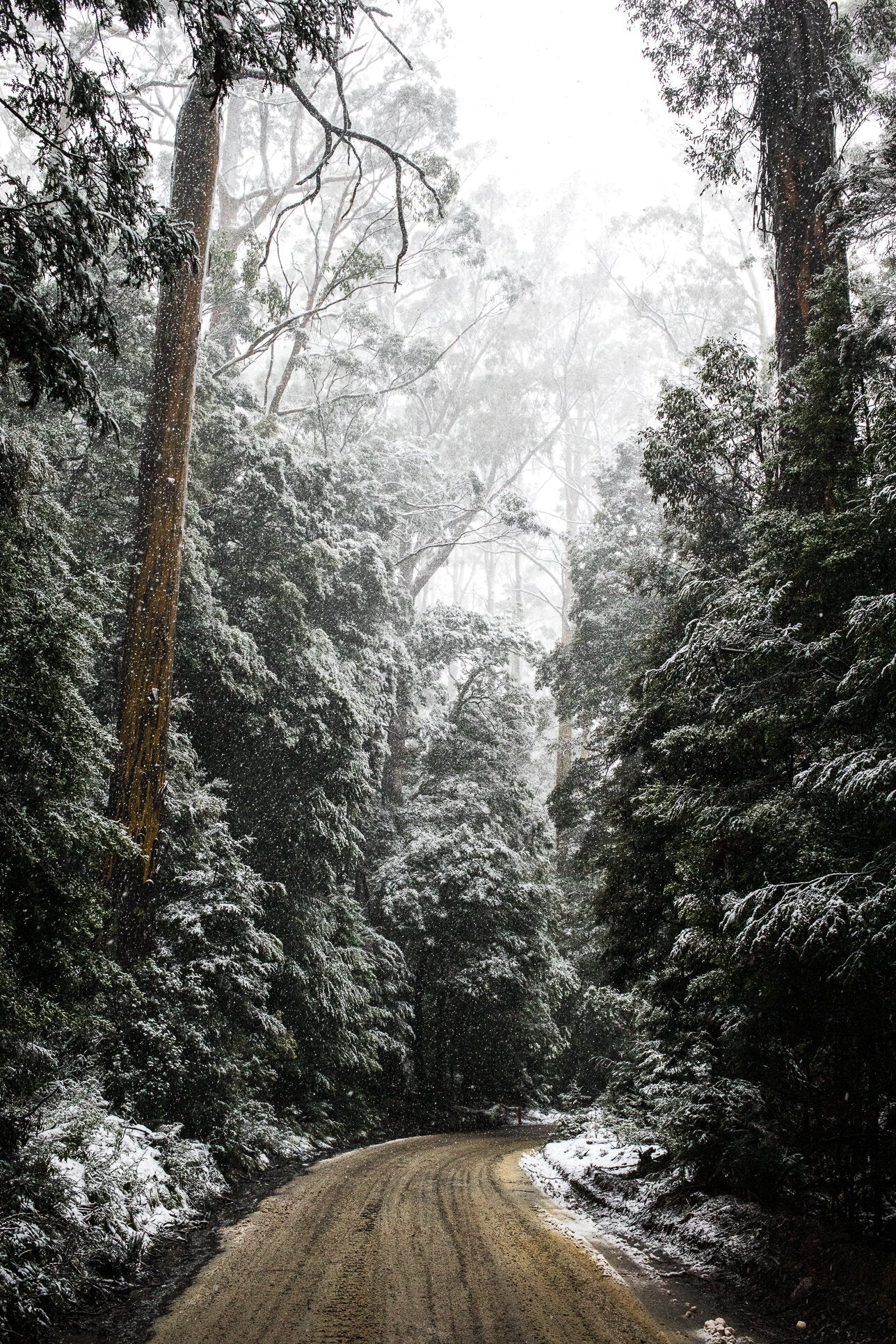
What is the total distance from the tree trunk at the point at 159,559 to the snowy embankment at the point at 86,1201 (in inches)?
70.9

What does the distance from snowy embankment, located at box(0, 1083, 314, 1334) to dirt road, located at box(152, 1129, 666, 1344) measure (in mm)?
490

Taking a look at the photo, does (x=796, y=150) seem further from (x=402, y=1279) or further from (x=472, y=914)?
(x=472, y=914)

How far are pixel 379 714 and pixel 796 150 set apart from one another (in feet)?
35.1

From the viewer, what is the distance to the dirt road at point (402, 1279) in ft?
13.4

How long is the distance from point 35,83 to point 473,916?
1491 centimetres

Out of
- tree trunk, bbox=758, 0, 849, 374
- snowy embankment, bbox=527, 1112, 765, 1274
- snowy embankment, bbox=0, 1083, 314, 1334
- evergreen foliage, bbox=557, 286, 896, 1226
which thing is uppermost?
tree trunk, bbox=758, 0, 849, 374

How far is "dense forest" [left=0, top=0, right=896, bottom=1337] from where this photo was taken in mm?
4633

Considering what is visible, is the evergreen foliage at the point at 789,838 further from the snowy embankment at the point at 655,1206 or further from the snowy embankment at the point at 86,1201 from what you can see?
the snowy embankment at the point at 86,1201

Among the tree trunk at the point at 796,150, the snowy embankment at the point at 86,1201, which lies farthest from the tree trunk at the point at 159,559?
the tree trunk at the point at 796,150

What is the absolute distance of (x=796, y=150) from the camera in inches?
368

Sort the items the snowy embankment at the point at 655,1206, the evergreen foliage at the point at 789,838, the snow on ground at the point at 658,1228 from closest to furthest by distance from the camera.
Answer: the evergreen foliage at the point at 789,838, the snow on ground at the point at 658,1228, the snowy embankment at the point at 655,1206

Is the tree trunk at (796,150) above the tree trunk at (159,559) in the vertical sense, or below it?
above

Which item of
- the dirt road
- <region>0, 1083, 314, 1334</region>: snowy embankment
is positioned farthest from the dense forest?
the dirt road

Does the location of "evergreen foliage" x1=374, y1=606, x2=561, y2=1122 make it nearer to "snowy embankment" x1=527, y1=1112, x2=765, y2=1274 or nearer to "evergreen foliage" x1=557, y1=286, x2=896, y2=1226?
"snowy embankment" x1=527, y1=1112, x2=765, y2=1274
